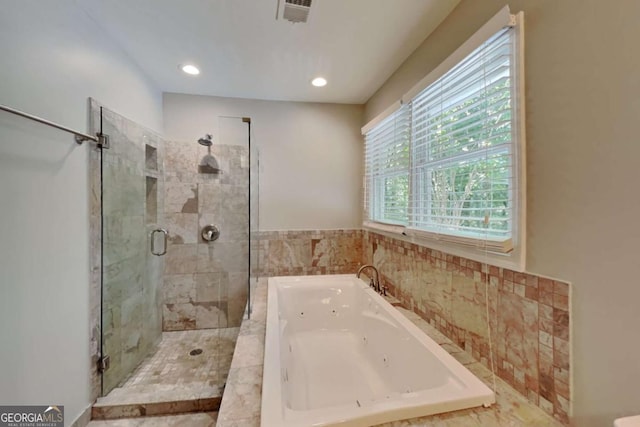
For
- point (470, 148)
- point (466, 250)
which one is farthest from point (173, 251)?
point (470, 148)

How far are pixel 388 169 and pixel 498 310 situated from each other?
59.3 inches

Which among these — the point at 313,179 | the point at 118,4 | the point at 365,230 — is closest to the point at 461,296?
the point at 365,230

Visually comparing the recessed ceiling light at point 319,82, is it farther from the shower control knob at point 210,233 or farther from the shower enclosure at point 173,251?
the shower control knob at point 210,233

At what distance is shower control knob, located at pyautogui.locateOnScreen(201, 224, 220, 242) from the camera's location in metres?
2.79

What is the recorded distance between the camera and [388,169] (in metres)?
2.51

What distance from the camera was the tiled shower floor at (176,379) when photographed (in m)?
1.81

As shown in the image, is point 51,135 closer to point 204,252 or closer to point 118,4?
point 118,4

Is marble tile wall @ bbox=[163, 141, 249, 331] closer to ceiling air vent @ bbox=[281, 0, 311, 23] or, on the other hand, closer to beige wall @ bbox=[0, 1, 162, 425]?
beige wall @ bbox=[0, 1, 162, 425]

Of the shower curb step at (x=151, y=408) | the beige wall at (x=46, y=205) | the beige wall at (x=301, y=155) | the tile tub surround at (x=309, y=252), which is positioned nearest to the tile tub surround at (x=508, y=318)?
the tile tub surround at (x=309, y=252)

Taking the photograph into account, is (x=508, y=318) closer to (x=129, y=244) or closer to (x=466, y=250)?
(x=466, y=250)

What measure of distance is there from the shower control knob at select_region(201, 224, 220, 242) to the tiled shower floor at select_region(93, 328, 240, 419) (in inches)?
36.2

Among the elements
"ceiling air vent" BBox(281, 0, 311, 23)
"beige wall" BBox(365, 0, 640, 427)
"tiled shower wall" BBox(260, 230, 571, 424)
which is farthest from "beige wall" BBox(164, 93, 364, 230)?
"beige wall" BBox(365, 0, 640, 427)

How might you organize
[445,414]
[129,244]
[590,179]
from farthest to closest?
[129,244] < [445,414] < [590,179]

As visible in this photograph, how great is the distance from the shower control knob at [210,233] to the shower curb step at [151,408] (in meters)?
1.41
